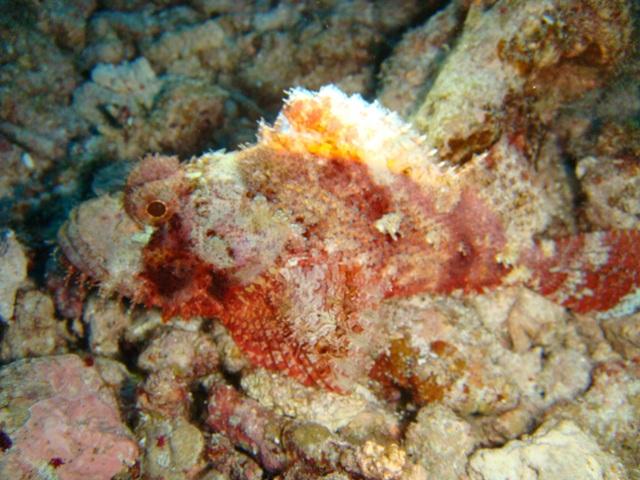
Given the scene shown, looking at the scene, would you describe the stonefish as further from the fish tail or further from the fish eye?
the fish tail

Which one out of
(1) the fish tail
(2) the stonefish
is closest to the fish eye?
(2) the stonefish

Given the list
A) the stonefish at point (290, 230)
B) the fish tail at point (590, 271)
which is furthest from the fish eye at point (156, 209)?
the fish tail at point (590, 271)

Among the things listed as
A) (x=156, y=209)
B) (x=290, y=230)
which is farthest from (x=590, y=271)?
(x=156, y=209)

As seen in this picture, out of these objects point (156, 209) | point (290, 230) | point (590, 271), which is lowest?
point (590, 271)

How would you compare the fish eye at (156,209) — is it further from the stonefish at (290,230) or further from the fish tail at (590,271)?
the fish tail at (590,271)

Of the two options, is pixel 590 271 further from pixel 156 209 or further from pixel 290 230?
pixel 156 209

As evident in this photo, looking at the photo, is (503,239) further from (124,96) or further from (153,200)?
(124,96)

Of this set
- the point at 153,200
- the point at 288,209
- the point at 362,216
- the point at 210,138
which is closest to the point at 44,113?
the point at 210,138
